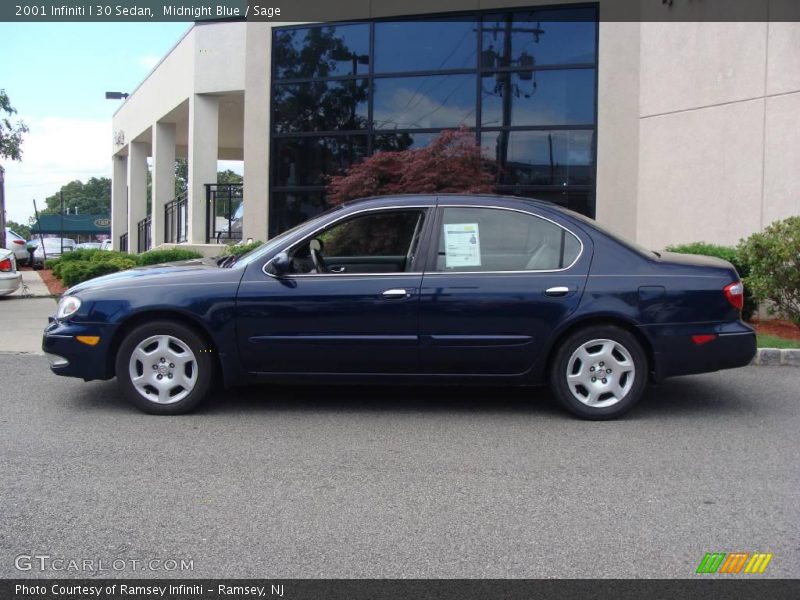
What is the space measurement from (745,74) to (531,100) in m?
3.65

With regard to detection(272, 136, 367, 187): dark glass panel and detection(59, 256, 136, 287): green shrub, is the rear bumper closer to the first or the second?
detection(272, 136, 367, 187): dark glass panel

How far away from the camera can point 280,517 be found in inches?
158

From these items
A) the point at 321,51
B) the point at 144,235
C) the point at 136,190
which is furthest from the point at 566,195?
the point at 136,190

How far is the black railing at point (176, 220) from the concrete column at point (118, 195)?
8.82 metres

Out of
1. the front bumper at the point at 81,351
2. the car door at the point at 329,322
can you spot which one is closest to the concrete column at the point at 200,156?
the front bumper at the point at 81,351

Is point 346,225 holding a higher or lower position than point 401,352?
higher

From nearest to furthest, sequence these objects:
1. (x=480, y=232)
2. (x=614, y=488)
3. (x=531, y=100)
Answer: (x=614, y=488), (x=480, y=232), (x=531, y=100)

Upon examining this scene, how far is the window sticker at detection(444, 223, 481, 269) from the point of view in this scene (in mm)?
6016

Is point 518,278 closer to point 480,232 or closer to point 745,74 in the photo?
point 480,232

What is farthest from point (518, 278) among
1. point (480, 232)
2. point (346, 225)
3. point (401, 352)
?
point (346, 225)

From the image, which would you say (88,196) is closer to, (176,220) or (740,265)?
(176,220)

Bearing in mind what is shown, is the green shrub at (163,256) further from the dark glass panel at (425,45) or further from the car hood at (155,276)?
the car hood at (155,276)

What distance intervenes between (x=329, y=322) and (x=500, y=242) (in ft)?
4.75

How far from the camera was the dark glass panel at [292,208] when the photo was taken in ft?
50.4
